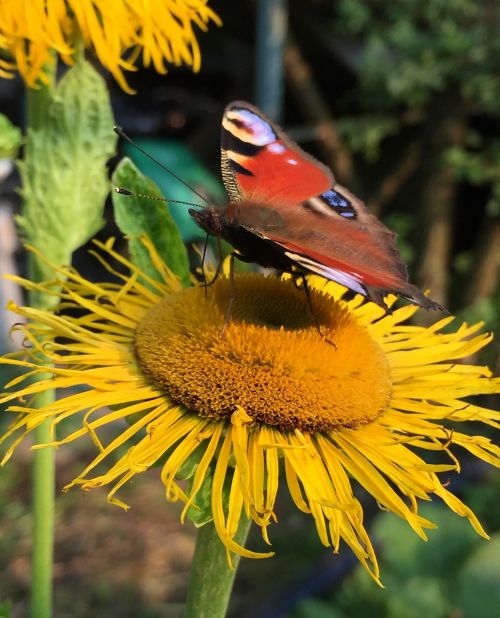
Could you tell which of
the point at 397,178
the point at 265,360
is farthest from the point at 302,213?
the point at 397,178

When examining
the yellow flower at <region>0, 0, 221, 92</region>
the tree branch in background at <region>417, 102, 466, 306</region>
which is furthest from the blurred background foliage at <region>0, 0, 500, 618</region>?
the yellow flower at <region>0, 0, 221, 92</region>

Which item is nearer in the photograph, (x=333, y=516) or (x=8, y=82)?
(x=333, y=516)

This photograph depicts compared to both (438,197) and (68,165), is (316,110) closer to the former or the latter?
(438,197)

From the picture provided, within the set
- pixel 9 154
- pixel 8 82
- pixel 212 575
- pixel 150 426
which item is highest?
pixel 9 154

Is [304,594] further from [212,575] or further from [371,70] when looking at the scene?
[371,70]

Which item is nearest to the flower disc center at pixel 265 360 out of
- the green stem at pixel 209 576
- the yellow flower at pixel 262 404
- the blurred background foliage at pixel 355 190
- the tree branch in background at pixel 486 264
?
the yellow flower at pixel 262 404

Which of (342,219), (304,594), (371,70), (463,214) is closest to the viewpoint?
(342,219)

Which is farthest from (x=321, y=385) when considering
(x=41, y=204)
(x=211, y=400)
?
(x=41, y=204)
